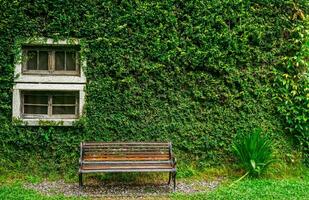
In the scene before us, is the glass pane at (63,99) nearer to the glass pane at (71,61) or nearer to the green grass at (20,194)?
the glass pane at (71,61)

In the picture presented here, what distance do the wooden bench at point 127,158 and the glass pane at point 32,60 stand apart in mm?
1542

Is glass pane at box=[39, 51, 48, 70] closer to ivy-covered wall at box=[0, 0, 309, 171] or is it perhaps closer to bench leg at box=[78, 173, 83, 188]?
ivy-covered wall at box=[0, 0, 309, 171]

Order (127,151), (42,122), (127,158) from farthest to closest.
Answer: (42,122) < (127,151) < (127,158)

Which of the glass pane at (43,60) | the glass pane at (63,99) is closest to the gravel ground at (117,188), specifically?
the glass pane at (63,99)

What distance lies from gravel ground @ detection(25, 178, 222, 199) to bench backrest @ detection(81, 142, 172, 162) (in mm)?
429

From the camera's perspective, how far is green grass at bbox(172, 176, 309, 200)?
6.05 m

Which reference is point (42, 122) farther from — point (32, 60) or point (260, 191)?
point (260, 191)

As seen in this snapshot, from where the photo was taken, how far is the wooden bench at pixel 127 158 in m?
6.18

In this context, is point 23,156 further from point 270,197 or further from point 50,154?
point 270,197

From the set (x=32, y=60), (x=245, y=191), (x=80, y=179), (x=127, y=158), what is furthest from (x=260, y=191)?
(x=32, y=60)

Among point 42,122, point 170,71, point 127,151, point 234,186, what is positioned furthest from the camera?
point 170,71

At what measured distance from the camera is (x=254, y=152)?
6.70 meters

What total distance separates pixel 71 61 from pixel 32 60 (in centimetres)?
62

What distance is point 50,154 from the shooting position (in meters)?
7.01
